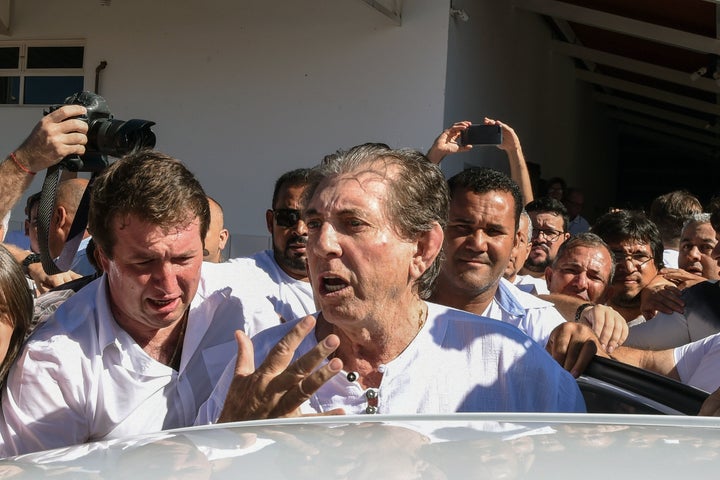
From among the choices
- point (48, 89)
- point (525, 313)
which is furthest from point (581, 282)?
point (48, 89)

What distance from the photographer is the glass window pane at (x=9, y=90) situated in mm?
10555

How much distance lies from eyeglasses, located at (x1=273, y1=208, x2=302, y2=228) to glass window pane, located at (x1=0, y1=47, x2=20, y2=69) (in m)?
6.97

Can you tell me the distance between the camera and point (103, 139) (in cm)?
307

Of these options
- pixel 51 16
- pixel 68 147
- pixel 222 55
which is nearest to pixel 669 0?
pixel 222 55

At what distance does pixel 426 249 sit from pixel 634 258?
245 cm

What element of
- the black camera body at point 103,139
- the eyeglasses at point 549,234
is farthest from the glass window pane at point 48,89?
the black camera body at point 103,139

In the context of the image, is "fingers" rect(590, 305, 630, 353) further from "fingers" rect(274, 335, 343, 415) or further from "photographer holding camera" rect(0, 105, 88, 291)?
"photographer holding camera" rect(0, 105, 88, 291)

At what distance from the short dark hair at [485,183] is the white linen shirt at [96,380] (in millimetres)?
1145

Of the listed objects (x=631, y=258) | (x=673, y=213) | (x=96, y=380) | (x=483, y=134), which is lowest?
(x=96, y=380)

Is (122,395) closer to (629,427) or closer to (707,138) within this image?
(629,427)

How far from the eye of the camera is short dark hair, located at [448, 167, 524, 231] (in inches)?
141

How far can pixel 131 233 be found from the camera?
2682mm

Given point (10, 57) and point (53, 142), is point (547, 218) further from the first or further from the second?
point (10, 57)

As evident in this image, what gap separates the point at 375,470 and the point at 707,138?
55.0 feet
